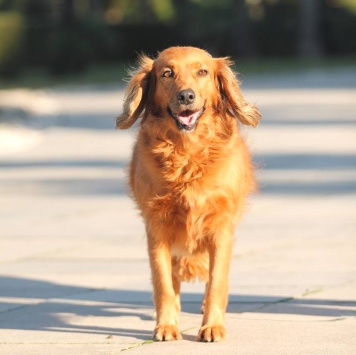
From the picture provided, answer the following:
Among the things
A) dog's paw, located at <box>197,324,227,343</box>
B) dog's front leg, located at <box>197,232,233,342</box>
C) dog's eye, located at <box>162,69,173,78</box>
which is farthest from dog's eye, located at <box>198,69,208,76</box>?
dog's paw, located at <box>197,324,227,343</box>

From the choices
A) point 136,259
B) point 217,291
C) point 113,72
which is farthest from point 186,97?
point 113,72

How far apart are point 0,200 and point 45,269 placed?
4.83 metres

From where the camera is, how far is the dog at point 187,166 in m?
7.45

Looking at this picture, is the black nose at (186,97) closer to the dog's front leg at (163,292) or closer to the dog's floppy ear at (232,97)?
the dog's floppy ear at (232,97)

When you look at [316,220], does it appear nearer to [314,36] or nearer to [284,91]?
[284,91]

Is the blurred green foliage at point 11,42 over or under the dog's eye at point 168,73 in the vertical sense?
over

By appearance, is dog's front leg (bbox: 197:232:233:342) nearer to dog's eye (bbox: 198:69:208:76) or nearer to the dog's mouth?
the dog's mouth

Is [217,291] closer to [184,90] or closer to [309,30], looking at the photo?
[184,90]

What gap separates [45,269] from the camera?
396 inches

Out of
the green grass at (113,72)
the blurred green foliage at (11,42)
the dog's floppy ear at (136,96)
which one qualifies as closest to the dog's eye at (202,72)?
the dog's floppy ear at (136,96)

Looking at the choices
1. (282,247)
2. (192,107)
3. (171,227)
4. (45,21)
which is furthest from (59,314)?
(45,21)

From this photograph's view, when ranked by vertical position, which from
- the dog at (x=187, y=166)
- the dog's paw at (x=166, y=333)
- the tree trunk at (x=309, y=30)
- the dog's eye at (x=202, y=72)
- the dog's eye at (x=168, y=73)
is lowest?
the dog's paw at (x=166, y=333)

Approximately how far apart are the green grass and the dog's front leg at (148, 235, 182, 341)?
36.7 meters

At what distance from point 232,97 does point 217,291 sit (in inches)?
49.0
